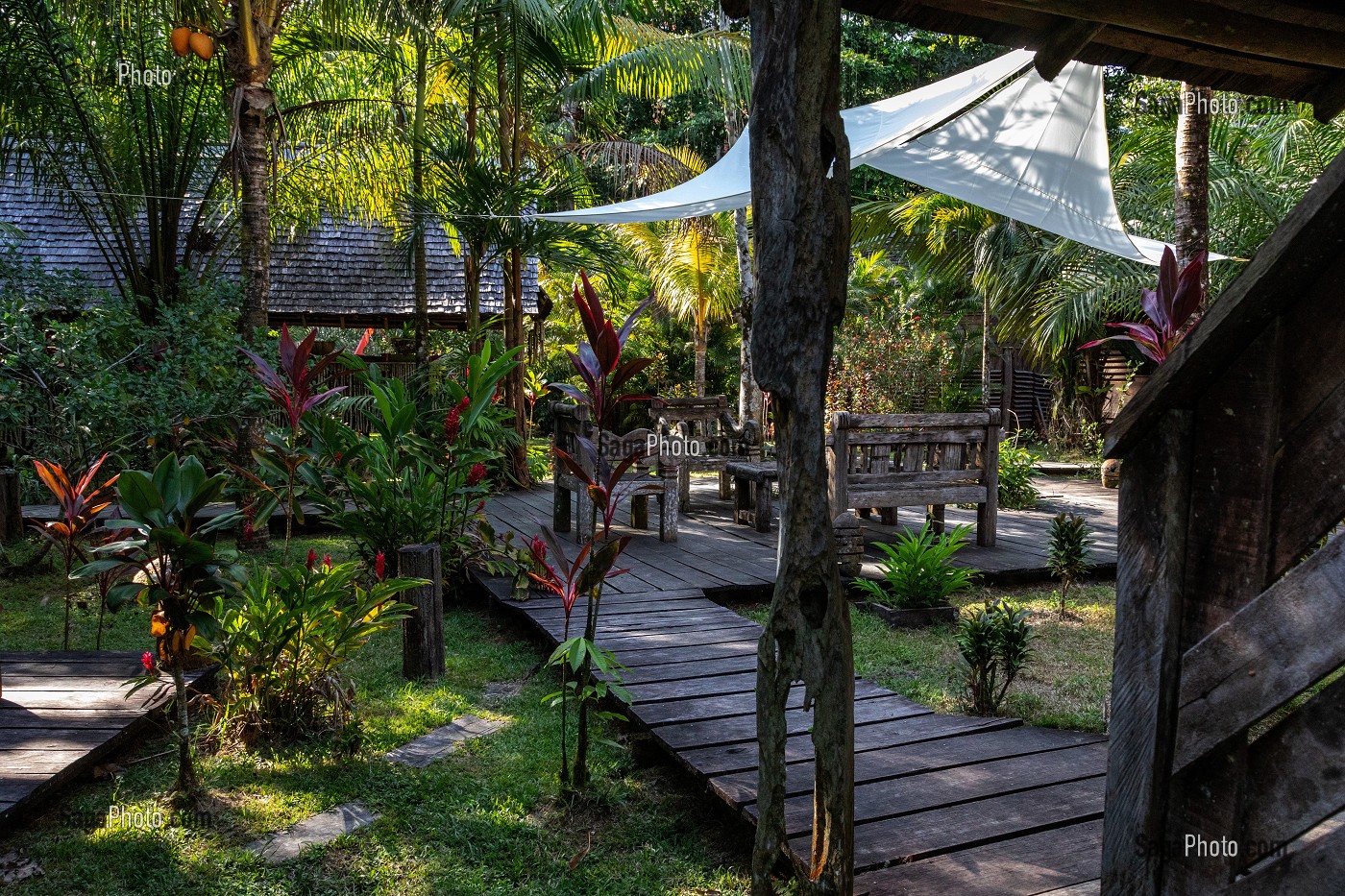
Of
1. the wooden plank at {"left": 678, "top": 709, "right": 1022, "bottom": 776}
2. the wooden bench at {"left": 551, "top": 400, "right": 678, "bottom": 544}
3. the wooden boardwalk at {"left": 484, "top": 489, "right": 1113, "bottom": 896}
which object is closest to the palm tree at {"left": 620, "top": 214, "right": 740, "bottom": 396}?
the wooden bench at {"left": 551, "top": 400, "right": 678, "bottom": 544}

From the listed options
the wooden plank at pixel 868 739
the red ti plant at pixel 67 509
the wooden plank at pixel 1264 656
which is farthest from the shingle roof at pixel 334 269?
the wooden plank at pixel 1264 656

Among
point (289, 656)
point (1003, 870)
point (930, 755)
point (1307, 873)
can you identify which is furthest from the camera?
point (289, 656)

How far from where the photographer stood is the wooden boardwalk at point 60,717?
3.13 meters

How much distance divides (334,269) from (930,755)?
Result: 12785mm

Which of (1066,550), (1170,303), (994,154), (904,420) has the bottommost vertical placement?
(1066,550)

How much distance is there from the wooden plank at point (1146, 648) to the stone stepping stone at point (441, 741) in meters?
2.70

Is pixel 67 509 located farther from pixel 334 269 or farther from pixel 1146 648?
pixel 334 269

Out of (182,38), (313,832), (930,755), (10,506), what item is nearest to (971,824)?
(930,755)

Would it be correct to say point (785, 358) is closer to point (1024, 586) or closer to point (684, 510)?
point (1024, 586)

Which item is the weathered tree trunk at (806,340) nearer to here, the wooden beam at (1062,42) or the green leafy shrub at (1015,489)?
the wooden beam at (1062,42)

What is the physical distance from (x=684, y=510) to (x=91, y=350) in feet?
16.2

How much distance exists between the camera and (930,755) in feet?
11.0

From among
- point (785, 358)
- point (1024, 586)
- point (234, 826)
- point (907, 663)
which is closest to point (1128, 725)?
point (785, 358)

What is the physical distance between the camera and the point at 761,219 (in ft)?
7.23
